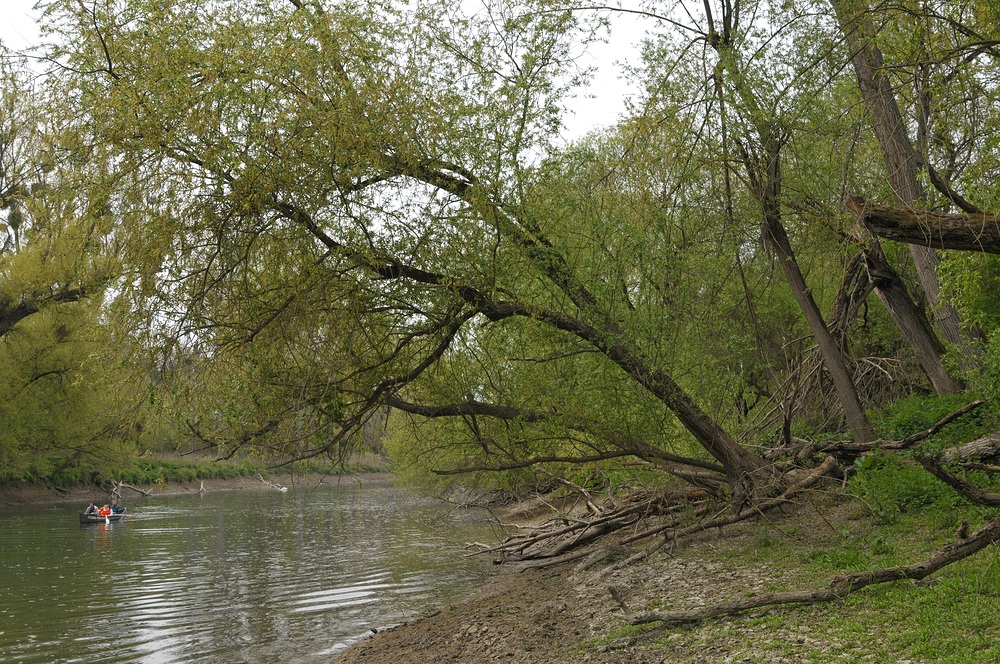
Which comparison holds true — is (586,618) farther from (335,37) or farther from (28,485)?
(28,485)

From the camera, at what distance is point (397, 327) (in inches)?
453

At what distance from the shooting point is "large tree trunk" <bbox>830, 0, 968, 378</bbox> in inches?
452

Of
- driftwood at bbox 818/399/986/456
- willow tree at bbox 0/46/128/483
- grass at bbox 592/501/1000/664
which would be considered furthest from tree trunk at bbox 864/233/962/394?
willow tree at bbox 0/46/128/483

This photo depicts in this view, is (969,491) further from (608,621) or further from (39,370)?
(39,370)

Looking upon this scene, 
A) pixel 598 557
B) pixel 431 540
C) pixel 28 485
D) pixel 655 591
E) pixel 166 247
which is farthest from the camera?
pixel 28 485

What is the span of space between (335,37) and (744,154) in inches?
281

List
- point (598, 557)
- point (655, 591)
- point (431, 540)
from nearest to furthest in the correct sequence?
point (655, 591)
point (598, 557)
point (431, 540)

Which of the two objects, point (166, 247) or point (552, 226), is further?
point (552, 226)

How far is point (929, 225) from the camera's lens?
7797 mm

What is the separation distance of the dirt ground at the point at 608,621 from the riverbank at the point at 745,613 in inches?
1.0

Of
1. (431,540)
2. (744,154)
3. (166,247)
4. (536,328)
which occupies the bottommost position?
(431,540)

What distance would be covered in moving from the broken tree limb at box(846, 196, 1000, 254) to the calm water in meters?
9.33

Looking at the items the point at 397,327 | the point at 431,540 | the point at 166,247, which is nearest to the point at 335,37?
the point at 166,247

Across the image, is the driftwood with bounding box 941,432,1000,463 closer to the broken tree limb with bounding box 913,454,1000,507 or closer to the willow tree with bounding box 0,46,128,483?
the broken tree limb with bounding box 913,454,1000,507
